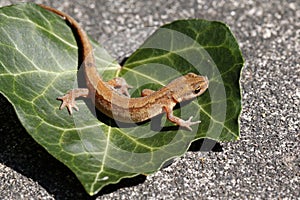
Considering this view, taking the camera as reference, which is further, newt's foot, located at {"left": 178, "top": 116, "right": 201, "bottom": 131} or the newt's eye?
the newt's eye

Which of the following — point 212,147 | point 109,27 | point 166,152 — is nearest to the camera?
point 166,152

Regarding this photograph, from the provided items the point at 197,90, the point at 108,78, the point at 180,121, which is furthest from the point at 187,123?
the point at 108,78

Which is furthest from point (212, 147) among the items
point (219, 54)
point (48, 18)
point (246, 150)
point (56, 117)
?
point (48, 18)

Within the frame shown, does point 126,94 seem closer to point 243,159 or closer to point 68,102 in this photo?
point 68,102

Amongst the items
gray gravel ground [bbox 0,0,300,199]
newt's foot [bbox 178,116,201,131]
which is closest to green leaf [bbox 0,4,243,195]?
newt's foot [bbox 178,116,201,131]

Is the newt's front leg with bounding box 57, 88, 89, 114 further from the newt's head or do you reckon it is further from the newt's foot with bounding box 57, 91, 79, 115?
the newt's head

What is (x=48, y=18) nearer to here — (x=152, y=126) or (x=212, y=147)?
(x=152, y=126)
